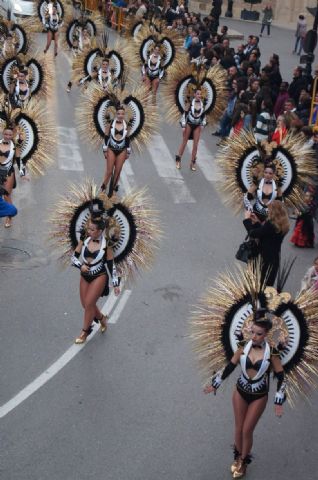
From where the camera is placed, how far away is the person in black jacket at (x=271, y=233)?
9.85 m

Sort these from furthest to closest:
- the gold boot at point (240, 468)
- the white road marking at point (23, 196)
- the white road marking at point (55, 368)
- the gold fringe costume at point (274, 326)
A: the white road marking at point (23, 196), the white road marking at point (55, 368), the gold boot at point (240, 468), the gold fringe costume at point (274, 326)

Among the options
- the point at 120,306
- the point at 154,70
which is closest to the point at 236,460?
the point at 120,306

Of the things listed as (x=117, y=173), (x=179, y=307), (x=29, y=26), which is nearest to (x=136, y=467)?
(x=179, y=307)

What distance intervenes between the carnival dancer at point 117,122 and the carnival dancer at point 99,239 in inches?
173

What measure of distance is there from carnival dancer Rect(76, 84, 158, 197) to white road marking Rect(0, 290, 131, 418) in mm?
3645

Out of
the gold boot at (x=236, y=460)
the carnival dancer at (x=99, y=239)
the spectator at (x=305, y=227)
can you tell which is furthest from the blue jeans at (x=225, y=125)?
the gold boot at (x=236, y=460)

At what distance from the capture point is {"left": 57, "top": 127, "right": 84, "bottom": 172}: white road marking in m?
15.9

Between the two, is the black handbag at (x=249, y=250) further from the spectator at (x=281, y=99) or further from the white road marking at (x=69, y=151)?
the spectator at (x=281, y=99)

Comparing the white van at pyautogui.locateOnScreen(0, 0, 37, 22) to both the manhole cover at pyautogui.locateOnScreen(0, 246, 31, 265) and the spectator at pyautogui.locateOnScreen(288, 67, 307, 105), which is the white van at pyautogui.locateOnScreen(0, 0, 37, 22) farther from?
the manhole cover at pyautogui.locateOnScreen(0, 246, 31, 265)

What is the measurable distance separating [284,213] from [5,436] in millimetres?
3892

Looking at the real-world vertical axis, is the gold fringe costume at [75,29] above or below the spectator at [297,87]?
below

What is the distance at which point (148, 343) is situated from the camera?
9680mm

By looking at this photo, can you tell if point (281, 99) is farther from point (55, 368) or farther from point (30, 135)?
point (55, 368)

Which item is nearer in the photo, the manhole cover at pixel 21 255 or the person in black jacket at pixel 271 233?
the person in black jacket at pixel 271 233
